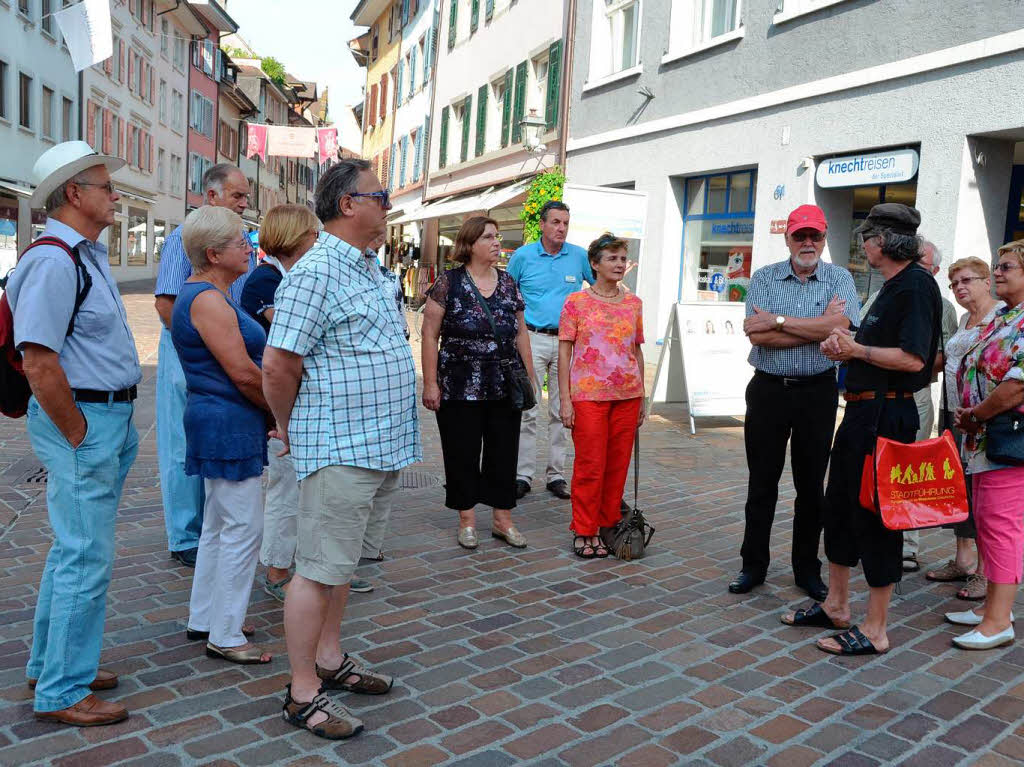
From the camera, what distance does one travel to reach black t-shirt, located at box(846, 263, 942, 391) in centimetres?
398

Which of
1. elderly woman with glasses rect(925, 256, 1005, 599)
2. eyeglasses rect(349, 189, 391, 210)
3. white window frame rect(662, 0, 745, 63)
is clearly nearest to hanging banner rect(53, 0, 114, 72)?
white window frame rect(662, 0, 745, 63)

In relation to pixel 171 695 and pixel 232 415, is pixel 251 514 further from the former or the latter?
pixel 171 695

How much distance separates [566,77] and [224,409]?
15.4m

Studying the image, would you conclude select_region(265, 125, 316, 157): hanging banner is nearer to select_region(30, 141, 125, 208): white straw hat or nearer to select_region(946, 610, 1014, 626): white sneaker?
select_region(30, 141, 125, 208): white straw hat

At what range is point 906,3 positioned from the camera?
1024cm

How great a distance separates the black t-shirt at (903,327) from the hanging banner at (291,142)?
102ft

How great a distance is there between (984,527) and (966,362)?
75 centimetres

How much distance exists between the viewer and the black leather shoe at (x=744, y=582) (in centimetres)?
483

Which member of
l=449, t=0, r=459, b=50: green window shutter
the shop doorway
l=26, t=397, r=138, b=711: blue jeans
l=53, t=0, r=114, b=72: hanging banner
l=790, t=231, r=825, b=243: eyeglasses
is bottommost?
l=26, t=397, r=138, b=711: blue jeans

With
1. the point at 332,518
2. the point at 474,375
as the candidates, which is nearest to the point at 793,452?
the point at 474,375

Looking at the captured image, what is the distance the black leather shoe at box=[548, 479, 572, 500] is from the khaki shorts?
148 inches

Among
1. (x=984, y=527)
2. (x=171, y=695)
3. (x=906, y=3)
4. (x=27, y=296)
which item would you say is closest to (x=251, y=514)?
(x=171, y=695)

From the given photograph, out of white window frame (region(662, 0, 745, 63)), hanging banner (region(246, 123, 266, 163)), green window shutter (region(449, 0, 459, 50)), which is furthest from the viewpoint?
hanging banner (region(246, 123, 266, 163))

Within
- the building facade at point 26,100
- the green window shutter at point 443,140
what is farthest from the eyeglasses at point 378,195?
the green window shutter at point 443,140
